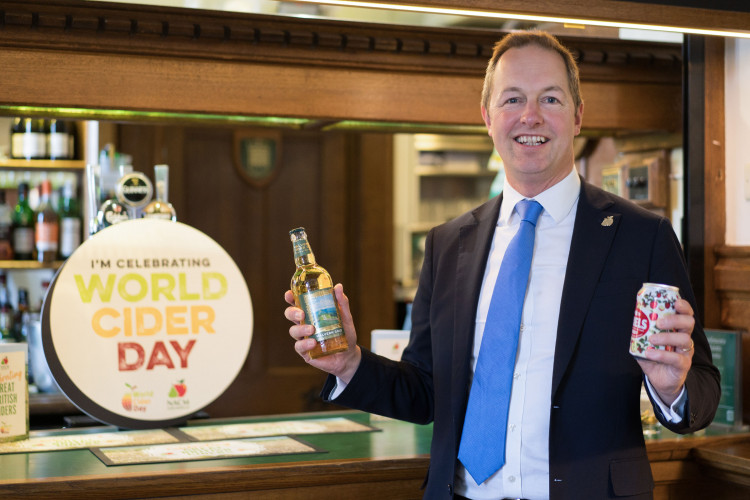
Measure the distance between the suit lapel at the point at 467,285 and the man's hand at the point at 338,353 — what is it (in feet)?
0.66

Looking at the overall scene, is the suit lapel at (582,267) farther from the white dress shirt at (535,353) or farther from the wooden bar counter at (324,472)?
the wooden bar counter at (324,472)

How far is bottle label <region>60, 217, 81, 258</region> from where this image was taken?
4715mm

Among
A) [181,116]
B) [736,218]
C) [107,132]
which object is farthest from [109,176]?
[107,132]

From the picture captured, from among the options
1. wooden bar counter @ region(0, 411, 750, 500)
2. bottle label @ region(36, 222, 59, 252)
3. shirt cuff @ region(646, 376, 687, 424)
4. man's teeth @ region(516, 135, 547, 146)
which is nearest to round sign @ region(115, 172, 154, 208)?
wooden bar counter @ region(0, 411, 750, 500)

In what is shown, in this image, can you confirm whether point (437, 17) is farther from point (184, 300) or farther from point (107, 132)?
point (107, 132)

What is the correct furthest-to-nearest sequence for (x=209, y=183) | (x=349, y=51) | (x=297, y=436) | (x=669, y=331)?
1. (x=209, y=183)
2. (x=349, y=51)
3. (x=297, y=436)
4. (x=669, y=331)

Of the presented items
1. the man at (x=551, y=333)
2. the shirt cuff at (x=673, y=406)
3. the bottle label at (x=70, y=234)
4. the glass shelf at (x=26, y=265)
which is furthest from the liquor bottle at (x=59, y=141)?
the shirt cuff at (x=673, y=406)

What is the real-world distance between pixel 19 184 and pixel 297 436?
3.04 meters

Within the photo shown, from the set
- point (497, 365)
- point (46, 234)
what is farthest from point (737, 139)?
point (46, 234)

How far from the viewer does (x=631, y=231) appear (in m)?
1.74

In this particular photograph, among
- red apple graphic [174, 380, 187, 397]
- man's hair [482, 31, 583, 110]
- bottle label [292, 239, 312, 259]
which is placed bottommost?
red apple graphic [174, 380, 187, 397]

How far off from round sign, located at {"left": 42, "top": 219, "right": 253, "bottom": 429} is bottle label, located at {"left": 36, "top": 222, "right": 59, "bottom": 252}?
226cm

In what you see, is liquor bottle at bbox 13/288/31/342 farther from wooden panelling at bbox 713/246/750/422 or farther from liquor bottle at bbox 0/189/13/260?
wooden panelling at bbox 713/246/750/422

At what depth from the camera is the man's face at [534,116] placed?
1.73 m
